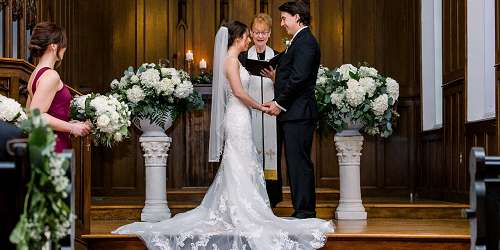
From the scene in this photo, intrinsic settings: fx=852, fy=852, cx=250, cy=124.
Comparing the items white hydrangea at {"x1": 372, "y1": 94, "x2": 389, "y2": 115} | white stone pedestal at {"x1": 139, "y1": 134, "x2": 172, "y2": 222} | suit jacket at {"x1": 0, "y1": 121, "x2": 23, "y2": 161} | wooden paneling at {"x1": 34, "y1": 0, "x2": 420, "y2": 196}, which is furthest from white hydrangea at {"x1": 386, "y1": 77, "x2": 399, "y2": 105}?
suit jacket at {"x1": 0, "y1": 121, "x2": 23, "y2": 161}

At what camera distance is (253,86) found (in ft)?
24.0

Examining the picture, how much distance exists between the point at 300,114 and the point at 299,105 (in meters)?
0.07

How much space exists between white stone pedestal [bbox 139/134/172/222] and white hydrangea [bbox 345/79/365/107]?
5.12 feet

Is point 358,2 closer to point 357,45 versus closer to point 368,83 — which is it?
point 357,45

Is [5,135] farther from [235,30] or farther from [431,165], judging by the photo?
[431,165]

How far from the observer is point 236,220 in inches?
244

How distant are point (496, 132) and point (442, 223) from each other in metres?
0.87

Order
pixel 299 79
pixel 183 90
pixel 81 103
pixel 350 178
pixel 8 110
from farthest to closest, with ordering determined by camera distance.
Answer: pixel 350 178 < pixel 183 90 < pixel 299 79 < pixel 81 103 < pixel 8 110

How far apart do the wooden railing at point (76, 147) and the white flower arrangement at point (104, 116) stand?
0.39 meters

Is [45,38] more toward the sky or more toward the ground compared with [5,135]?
more toward the sky

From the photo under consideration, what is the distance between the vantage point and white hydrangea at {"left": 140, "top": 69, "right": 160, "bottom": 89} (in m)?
6.97

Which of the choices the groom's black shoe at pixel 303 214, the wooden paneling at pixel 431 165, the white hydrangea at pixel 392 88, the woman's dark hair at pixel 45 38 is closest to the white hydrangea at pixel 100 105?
the woman's dark hair at pixel 45 38

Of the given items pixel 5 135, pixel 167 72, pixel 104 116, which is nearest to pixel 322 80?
pixel 167 72

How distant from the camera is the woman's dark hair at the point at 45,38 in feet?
16.0
